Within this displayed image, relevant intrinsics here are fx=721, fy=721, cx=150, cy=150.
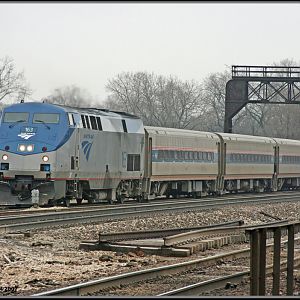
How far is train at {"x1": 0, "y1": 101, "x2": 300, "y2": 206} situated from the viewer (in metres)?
24.2

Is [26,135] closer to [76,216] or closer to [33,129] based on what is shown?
[33,129]

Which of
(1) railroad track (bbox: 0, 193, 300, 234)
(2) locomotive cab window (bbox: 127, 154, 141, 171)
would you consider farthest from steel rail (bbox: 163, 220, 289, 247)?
(2) locomotive cab window (bbox: 127, 154, 141, 171)

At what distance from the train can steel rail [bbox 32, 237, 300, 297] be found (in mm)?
11105

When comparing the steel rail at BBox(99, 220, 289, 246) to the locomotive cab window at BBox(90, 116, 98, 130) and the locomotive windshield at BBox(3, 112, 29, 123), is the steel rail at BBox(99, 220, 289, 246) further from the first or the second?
the locomotive windshield at BBox(3, 112, 29, 123)

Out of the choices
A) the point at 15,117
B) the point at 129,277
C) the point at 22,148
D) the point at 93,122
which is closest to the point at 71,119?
the point at 93,122

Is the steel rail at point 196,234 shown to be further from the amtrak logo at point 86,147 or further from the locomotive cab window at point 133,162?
the locomotive cab window at point 133,162

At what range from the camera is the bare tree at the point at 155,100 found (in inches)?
3730

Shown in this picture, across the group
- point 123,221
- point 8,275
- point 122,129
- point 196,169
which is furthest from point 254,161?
point 8,275

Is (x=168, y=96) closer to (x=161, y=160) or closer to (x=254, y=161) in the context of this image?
(x=254, y=161)

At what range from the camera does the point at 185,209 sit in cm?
2612

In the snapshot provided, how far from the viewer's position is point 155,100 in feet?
321

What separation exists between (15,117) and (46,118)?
4.03ft

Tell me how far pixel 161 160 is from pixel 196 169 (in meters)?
4.09

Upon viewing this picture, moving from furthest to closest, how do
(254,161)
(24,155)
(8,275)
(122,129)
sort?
1. (254,161)
2. (122,129)
3. (24,155)
4. (8,275)
